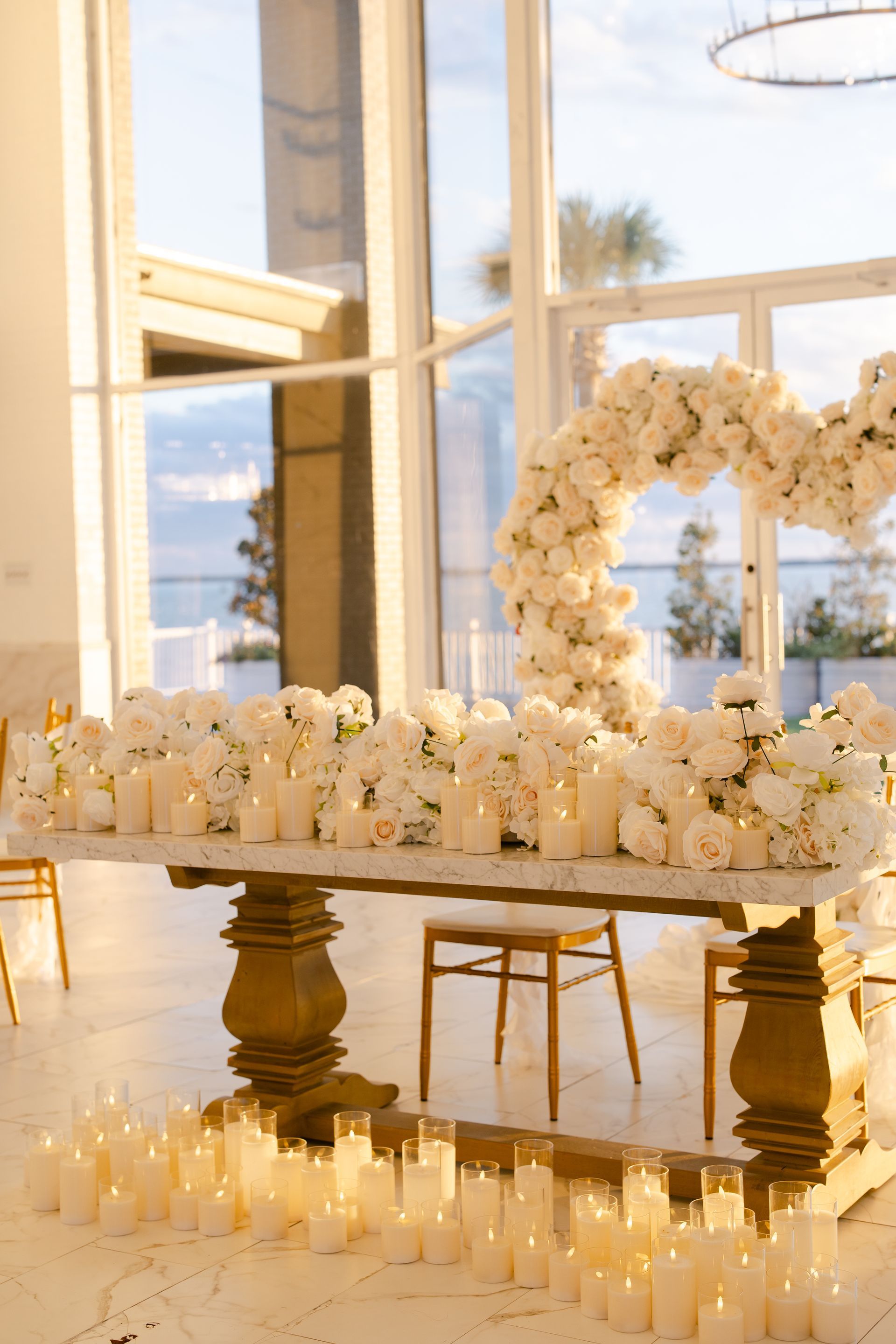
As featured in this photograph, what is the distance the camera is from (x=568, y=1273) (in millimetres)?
2748

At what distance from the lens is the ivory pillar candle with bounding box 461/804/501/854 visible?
3.04m

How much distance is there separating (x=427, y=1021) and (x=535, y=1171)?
1.14 meters

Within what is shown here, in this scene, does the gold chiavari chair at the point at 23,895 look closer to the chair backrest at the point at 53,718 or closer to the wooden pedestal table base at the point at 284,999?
the chair backrest at the point at 53,718

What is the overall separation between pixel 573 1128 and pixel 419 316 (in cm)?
566

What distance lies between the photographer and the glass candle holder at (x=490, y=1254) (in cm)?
283

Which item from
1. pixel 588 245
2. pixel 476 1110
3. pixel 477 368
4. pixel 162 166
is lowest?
pixel 476 1110

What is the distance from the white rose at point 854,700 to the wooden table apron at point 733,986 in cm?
32

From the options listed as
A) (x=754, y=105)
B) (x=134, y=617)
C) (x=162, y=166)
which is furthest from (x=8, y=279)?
(x=754, y=105)

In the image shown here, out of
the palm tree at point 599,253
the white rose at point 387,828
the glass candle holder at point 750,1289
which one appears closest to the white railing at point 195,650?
the palm tree at point 599,253

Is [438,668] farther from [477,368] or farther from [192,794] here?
[192,794]

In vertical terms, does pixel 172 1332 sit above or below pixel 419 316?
below

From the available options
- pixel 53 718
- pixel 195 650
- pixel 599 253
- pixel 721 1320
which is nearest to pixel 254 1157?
pixel 721 1320

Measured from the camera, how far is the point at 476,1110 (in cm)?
387

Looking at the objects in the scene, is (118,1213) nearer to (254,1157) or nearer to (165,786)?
(254,1157)
